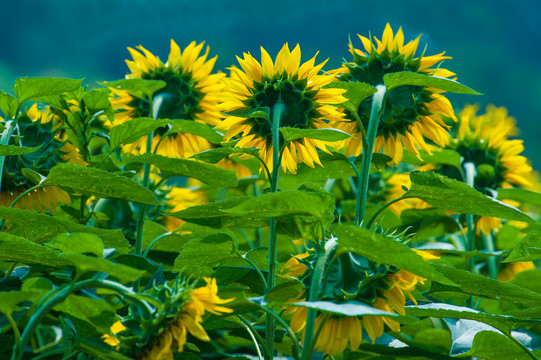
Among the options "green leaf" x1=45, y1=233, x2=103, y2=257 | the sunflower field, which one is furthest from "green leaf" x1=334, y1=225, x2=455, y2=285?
"green leaf" x1=45, y1=233, x2=103, y2=257

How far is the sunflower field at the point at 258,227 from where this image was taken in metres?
0.54

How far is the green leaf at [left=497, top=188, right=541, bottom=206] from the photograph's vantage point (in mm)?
1049

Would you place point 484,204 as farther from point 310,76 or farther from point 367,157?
point 310,76

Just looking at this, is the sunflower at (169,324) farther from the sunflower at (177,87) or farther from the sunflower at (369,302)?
the sunflower at (177,87)

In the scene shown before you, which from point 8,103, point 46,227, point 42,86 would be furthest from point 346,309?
point 8,103

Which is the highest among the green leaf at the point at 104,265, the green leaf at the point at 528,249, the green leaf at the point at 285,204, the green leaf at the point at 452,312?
the green leaf at the point at 528,249

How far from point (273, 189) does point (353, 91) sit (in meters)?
0.16

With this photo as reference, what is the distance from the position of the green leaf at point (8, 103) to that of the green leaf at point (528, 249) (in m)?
0.72

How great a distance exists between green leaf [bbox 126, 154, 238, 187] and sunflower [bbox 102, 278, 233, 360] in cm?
28

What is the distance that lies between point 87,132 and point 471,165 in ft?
2.59

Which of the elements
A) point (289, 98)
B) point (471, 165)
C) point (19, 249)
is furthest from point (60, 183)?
point (471, 165)

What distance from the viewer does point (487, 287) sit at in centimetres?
66

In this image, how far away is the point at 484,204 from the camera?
0.66m

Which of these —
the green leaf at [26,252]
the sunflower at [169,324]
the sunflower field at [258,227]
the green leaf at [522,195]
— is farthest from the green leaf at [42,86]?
the green leaf at [522,195]
